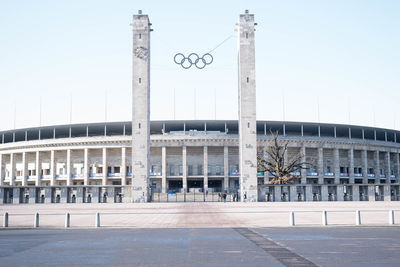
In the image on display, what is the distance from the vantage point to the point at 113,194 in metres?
56.4

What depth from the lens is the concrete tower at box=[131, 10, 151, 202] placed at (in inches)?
2250

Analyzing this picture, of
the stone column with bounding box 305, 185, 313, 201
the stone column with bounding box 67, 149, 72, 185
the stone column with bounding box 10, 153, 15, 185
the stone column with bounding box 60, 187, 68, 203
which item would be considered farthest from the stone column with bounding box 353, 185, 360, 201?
the stone column with bounding box 10, 153, 15, 185

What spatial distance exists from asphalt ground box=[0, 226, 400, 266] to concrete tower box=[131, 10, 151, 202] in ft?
117

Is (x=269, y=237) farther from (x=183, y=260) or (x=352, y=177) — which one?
(x=352, y=177)

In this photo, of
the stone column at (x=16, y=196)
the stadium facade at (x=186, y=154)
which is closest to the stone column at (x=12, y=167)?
the stadium facade at (x=186, y=154)

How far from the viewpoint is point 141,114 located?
5803cm

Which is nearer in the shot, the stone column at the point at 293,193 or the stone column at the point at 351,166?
the stone column at the point at 293,193

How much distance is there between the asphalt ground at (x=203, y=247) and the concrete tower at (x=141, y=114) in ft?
117

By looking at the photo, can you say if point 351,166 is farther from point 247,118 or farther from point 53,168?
point 53,168

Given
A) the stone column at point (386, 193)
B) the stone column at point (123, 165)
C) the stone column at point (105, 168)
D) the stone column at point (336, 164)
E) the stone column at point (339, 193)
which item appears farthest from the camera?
the stone column at point (336, 164)

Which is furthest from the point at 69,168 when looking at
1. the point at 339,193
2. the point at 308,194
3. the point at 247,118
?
the point at 339,193

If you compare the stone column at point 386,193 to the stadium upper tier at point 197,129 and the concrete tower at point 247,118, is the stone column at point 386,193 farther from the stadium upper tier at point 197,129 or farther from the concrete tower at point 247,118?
the stadium upper tier at point 197,129

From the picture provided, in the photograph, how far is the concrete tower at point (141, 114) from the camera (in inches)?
2250

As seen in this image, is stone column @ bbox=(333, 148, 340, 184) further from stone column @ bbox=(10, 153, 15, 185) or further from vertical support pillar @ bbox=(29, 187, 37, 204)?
stone column @ bbox=(10, 153, 15, 185)
